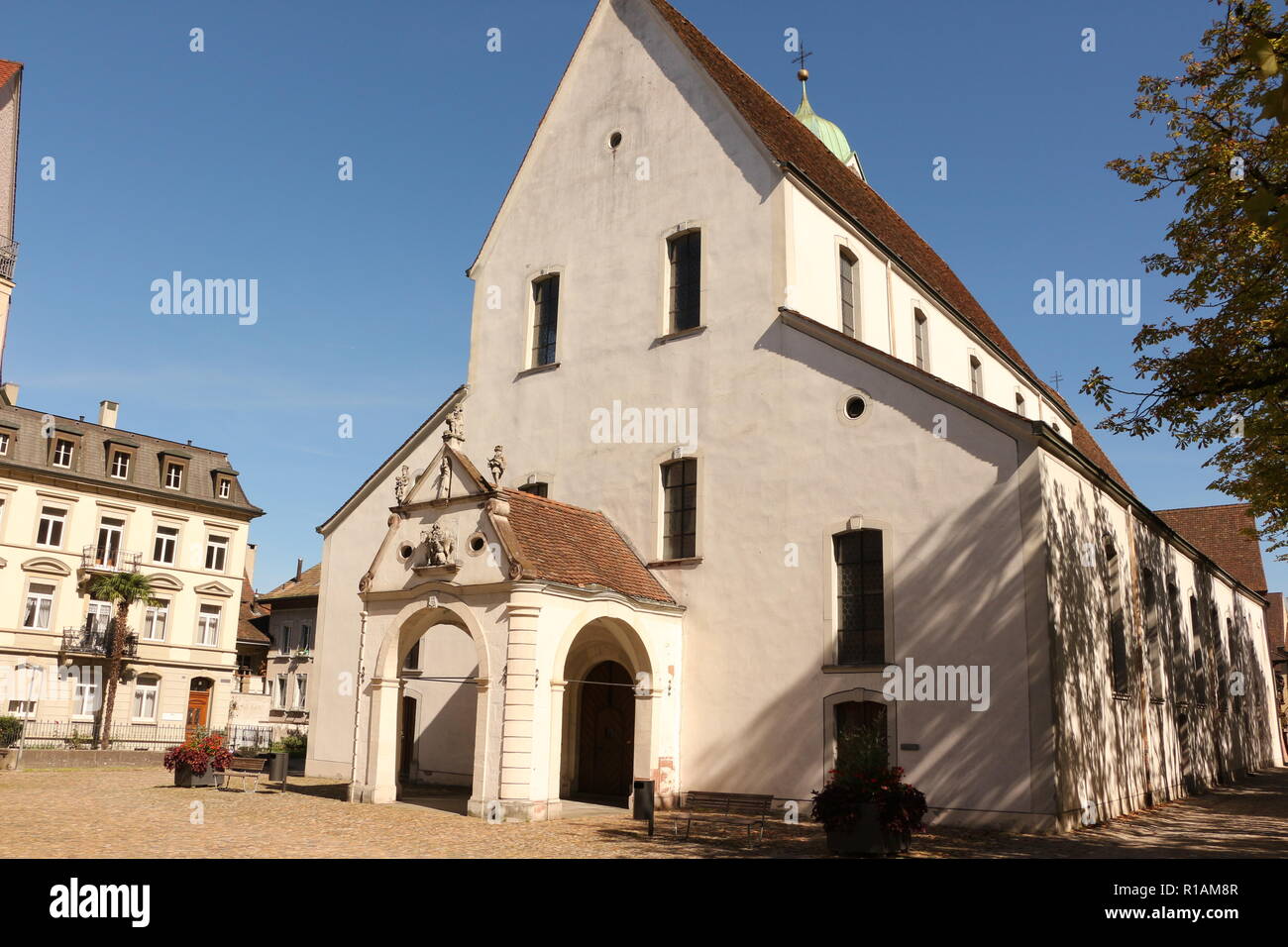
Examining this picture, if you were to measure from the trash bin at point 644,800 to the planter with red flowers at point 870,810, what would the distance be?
2.83 meters

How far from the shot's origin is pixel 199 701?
4797 centimetres

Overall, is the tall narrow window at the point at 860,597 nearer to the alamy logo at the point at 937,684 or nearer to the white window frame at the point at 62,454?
the alamy logo at the point at 937,684

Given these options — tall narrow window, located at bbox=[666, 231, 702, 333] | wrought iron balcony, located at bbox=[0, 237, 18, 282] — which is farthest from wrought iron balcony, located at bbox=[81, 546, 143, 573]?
tall narrow window, located at bbox=[666, 231, 702, 333]

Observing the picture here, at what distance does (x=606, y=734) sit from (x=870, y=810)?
375 inches

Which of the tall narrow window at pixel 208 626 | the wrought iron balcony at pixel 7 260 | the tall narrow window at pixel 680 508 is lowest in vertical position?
the tall narrow window at pixel 208 626

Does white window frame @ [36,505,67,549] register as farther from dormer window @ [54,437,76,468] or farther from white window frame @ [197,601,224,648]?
white window frame @ [197,601,224,648]

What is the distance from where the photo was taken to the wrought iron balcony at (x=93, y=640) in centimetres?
4306

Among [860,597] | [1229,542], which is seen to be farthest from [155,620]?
[1229,542]

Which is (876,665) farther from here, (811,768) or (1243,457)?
(1243,457)

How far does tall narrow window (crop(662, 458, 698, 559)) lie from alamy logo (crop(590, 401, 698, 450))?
1.80ft

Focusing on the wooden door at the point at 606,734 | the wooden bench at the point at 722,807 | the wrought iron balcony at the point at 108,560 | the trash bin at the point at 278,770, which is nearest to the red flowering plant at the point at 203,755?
the trash bin at the point at 278,770
